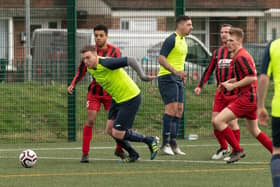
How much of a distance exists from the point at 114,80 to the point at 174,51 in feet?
6.97

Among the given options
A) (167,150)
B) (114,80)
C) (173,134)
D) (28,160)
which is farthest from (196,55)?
(28,160)

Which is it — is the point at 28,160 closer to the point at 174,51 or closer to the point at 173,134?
the point at 173,134

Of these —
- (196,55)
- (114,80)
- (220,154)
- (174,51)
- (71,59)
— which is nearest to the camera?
(114,80)

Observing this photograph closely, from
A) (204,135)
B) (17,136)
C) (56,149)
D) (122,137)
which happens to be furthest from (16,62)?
(122,137)

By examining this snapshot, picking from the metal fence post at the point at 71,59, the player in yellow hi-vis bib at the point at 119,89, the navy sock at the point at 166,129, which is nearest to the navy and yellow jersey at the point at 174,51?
the navy sock at the point at 166,129

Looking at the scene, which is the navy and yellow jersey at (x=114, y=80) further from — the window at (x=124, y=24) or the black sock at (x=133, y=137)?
the window at (x=124, y=24)

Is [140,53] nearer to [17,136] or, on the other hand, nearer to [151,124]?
[151,124]

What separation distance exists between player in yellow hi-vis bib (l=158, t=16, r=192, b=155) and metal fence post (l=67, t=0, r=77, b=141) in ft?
13.4

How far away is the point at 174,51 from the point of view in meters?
14.7

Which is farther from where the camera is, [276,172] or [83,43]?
[83,43]

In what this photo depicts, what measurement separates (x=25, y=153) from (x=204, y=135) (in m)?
7.79

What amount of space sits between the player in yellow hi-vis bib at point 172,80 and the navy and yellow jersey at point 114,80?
1686mm

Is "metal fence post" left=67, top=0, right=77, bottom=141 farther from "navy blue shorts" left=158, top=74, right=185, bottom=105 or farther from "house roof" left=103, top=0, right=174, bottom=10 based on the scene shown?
"navy blue shorts" left=158, top=74, right=185, bottom=105

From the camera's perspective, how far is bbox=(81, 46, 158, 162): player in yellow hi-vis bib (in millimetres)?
12617
